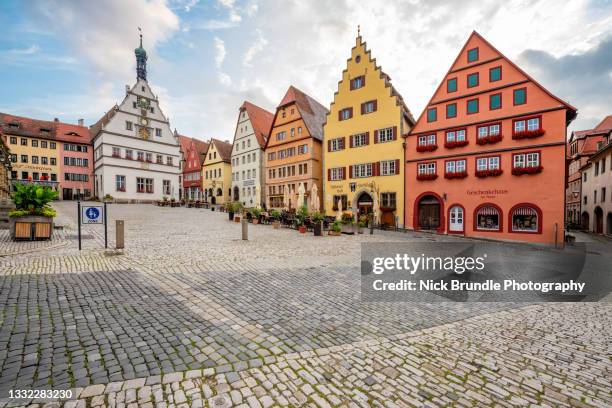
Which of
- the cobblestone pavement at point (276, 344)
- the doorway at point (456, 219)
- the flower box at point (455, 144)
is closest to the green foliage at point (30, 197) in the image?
the cobblestone pavement at point (276, 344)

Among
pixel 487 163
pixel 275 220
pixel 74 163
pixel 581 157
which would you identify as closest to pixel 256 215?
pixel 275 220

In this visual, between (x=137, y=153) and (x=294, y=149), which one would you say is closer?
(x=294, y=149)

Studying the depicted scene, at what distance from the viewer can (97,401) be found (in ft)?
8.39

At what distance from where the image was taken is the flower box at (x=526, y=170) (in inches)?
A: 688

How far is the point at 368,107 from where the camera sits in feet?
83.3

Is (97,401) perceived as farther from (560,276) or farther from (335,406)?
(560,276)

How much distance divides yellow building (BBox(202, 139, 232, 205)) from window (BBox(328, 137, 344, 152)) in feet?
71.2

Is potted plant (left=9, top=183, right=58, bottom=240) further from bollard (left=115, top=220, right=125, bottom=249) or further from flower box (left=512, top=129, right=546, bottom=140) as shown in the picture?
flower box (left=512, top=129, right=546, bottom=140)

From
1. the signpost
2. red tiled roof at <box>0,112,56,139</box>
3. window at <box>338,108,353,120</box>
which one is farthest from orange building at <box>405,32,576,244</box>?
red tiled roof at <box>0,112,56,139</box>

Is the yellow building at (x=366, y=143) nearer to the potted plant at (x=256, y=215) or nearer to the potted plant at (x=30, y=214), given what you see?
the potted plant at (x=256, y=215)

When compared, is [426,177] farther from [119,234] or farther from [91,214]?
[91,214]

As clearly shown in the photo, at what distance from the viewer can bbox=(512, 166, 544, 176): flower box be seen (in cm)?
1748

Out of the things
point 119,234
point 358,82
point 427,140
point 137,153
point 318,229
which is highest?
point 358,82

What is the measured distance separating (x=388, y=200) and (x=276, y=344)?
867 inches
